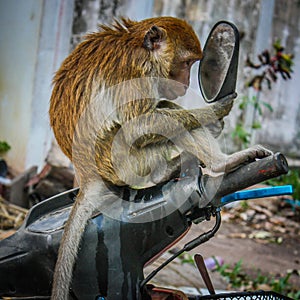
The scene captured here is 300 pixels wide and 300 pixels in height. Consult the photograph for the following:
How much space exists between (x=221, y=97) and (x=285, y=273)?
2.95 metres

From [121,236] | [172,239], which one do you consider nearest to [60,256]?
[121,236]

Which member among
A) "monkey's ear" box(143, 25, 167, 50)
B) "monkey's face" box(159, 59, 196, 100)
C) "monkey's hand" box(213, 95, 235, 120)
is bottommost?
"monkey's hand" box(213, 95, 235, 120)

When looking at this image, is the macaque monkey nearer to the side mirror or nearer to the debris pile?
the side mirror

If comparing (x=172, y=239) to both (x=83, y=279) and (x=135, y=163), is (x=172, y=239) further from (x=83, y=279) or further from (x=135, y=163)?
(x=135, y=163)

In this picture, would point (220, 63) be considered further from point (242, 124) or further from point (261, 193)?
point (242, 124)

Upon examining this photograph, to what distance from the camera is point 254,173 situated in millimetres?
1535

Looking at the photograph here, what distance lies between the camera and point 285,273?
14.9 feet

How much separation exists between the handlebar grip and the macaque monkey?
0.40 m

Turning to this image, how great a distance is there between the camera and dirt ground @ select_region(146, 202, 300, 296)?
141 inches

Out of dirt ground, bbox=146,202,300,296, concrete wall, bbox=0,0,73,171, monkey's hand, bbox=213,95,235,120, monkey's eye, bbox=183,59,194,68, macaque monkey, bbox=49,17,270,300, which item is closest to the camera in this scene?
macaque monkey, bbox=49,17,270,300

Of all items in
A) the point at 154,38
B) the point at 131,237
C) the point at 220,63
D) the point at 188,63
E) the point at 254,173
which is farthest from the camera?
the point at 188,63

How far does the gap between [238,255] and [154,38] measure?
119 inches

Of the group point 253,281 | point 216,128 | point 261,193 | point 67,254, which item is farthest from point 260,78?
point 67,254

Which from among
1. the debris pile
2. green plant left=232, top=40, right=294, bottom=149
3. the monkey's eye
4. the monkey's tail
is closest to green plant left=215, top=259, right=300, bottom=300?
the debris pile
